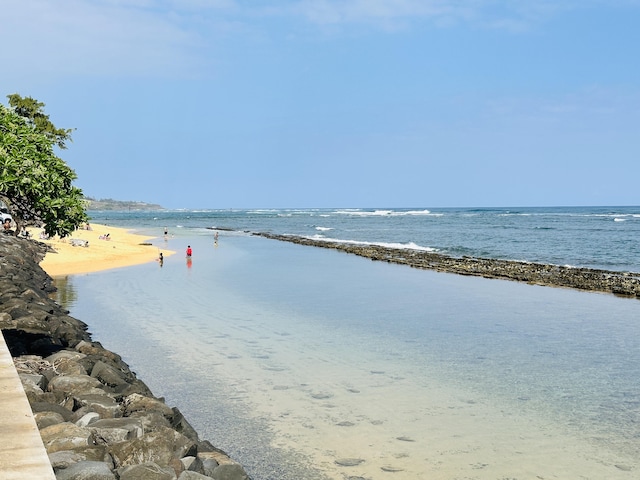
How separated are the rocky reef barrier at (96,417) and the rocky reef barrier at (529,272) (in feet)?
76.0

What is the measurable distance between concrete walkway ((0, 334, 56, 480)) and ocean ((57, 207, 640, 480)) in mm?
3267

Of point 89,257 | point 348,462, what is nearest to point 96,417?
point 348,462

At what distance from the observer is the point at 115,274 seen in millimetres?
32000

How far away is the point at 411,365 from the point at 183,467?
7934 mm

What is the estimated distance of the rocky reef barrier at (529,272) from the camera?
2959 cm

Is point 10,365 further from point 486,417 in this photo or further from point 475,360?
point 475,360

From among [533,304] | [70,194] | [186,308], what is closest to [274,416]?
[70,194]

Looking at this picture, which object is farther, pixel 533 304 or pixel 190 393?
pixel 533 304

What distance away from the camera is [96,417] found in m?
8.39

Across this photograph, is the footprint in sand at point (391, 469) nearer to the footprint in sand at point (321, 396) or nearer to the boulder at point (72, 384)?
the footprint in sand at point (321, 396)

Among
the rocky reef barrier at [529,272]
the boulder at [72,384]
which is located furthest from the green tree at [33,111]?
the boulder at [72,384]

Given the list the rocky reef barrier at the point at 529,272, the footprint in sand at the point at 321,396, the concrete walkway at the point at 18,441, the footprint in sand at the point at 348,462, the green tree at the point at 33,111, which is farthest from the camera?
the green tree at the point at 33,111

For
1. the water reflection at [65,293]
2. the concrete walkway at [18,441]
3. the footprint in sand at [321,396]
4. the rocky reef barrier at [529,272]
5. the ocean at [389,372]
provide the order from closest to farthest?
1. the concrete walkway at [18,441]
2. the ocean at [389,372]
3. the footprint in sand at [321,396]
4. the water reflection at [65,293]
5. the rocky reef barrier at [529,272]

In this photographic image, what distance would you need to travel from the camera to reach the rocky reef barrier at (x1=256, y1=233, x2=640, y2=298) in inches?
1165
